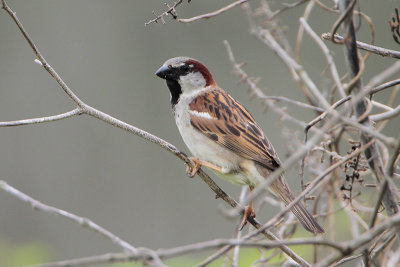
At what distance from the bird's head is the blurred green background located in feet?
9.07

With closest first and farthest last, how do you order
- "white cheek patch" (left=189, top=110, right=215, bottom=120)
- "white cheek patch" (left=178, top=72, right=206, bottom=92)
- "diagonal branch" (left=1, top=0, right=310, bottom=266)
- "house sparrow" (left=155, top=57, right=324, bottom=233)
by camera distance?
1. "diagonal branch" (left=1, top=0, right=310, bottom=266)
2. "house sparrow" (left=155, top=57, right=324, bottom=233)
3. "white cheek patch" (left=189, top=110, right=215, bottom=120)
4. "white cheek patch" (left=178, top=72, right=206, bottom=92)

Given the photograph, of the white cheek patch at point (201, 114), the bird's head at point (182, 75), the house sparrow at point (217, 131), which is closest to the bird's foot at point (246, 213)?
the house sparrow at point (217, 131)

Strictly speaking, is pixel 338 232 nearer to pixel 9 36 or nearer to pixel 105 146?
pixel 105 146

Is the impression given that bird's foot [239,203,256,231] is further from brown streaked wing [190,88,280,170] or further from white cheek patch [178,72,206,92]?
white cheek patch [178,72,206,92]

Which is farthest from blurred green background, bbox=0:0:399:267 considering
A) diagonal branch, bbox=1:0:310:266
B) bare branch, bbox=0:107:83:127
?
bare branch, bbox=0:107:83:127

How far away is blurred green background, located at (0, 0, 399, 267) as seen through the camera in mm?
6262

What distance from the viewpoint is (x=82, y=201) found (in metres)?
6.31

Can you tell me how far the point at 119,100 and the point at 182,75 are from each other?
3.25 m

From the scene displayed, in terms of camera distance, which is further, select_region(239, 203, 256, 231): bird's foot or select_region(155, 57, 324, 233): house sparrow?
select_region(155, 57, 324, 233): house sparrow

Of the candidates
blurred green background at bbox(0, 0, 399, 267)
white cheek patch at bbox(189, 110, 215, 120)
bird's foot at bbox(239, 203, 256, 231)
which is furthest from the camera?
blurred green background at bbox(0, 0, 399, 267)

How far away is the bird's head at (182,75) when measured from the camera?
341cm

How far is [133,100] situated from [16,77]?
1.28 meters

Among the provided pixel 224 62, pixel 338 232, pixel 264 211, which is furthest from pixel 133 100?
pixel 338 232

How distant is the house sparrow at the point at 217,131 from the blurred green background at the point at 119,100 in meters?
2.82
